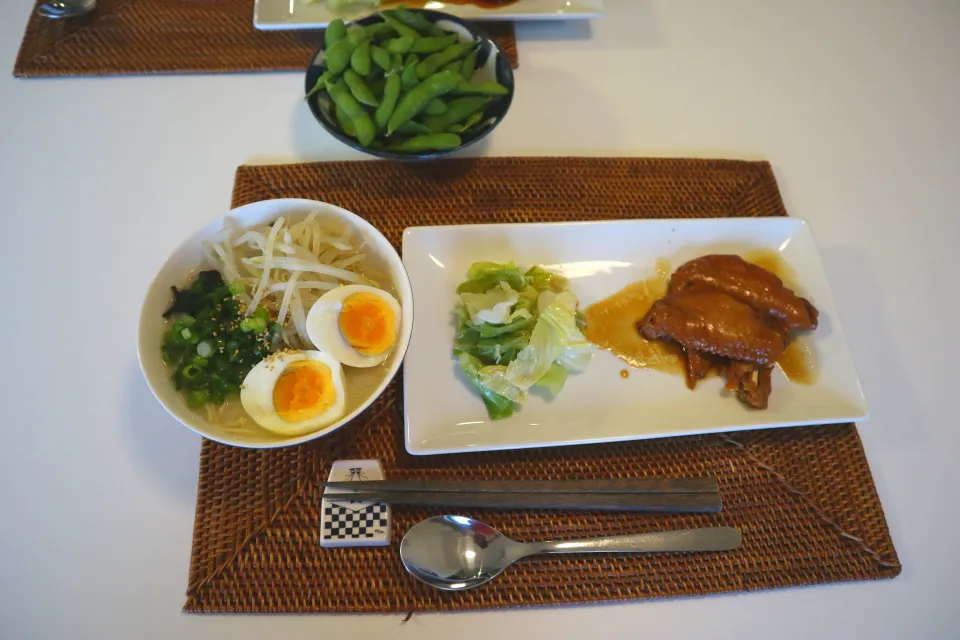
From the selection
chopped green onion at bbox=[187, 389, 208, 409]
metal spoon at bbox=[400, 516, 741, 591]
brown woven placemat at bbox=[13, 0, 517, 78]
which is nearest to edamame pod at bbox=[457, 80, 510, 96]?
brown woven placemat at bbox=[13, 0, 517, 78]

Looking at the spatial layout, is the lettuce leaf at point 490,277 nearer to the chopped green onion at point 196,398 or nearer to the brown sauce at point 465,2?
the chopped green onion at point 196,398

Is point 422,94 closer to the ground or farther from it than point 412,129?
farther from it

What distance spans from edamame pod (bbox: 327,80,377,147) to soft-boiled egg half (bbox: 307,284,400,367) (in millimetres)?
543

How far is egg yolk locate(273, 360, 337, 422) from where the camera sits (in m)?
1.33

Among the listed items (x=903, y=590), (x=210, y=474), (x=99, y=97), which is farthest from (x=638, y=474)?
(x=99, y=97)

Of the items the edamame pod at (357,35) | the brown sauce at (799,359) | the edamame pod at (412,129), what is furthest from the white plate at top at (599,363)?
the edamame pod at (357,35)

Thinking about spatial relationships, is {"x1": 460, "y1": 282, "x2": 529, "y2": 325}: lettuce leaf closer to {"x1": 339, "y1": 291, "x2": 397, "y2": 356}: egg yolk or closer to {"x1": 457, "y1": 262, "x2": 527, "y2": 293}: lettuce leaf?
{"x1": 457, "y1": 262, "x2": 527, "y2": 293}: lettuce leaf

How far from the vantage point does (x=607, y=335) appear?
169cm

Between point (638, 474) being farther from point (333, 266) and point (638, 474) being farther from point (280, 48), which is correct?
point (280, 48)

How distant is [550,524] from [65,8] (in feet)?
8.09

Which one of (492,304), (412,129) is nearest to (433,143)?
(412,129)

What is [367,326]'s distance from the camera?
1.41m

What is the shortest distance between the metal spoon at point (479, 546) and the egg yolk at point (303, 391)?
394 millimetres

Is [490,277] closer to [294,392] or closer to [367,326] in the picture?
[367,326]
